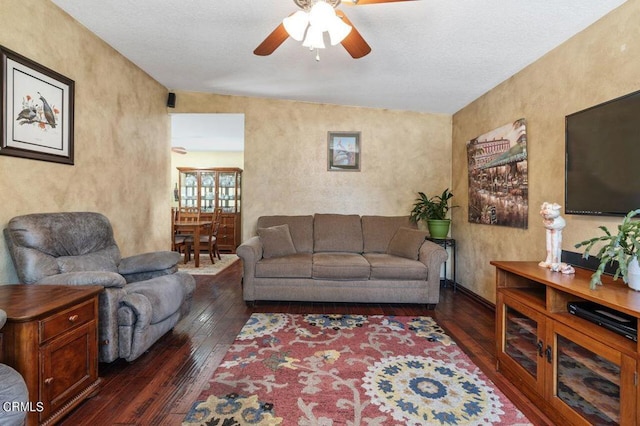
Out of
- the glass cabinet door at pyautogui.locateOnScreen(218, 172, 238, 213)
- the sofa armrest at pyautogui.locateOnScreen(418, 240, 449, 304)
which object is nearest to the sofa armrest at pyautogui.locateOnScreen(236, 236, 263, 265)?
the sofa armrest at pyautogui.locateOnScreen(418, 240, 449, 304)

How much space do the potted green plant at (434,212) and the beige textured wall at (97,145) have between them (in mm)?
3401

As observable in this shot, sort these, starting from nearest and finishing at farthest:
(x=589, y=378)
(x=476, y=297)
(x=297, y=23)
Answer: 1. (x=589, y=378)
2. (x=297, y=23)
3. (x=476, y=297)

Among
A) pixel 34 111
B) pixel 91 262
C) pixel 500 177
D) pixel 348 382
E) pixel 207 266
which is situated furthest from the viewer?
pixel 207 266

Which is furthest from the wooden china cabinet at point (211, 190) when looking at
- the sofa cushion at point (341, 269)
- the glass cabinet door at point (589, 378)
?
the glass cabinet door at point (589, 378)

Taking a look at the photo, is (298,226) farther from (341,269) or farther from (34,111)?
(34,111)

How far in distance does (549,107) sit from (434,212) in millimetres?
1826

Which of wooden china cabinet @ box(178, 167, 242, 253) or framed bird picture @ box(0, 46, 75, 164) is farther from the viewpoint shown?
wooden china cabinet @ box(178, 167, 242, 253)

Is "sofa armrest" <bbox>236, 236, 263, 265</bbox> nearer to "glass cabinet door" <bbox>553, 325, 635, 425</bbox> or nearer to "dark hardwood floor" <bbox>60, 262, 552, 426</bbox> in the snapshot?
"dark hardwood floor" <bbox>60, 262, 552, 426</bbox>

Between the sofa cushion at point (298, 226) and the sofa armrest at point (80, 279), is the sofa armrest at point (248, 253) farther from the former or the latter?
the sofa armrest at point (80, 279)

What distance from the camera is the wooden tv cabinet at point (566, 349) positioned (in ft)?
4.15

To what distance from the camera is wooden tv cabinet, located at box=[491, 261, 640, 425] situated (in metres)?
1.27

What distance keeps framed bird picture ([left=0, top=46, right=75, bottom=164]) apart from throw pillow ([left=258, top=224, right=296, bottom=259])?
6.20 feet

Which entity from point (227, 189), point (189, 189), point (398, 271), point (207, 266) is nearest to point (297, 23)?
point (398, 271)

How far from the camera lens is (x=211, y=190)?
7.08 m
